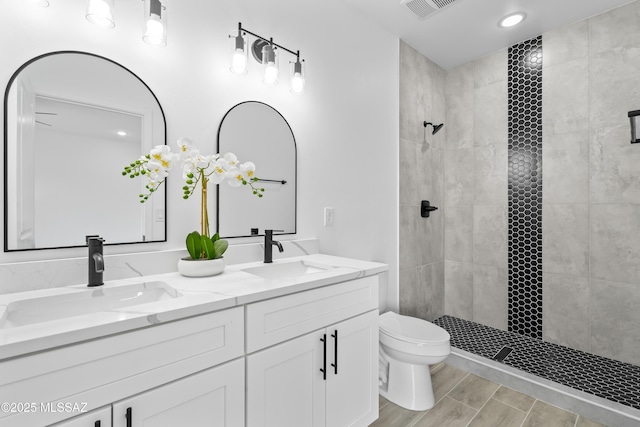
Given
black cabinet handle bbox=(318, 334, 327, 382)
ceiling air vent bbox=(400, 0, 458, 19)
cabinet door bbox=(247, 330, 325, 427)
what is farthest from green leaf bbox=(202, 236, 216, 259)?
ceiling air vent bbox=(400, 0, 458, 19)

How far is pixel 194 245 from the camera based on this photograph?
1285 millimetres

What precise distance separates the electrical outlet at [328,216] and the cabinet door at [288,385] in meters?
0.83

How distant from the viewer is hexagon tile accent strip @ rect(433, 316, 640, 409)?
179 cm

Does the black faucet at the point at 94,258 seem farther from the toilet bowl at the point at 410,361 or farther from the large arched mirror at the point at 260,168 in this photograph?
the toilet bowl at the point at 410,361

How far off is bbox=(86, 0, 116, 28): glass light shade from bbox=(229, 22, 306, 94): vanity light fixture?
1.65 feet

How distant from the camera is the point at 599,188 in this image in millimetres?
2180

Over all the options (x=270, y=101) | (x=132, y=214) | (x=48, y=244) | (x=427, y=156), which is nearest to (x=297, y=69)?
(x=270, y=101)

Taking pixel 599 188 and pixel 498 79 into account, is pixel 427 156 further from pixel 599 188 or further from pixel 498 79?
pixel 599 188

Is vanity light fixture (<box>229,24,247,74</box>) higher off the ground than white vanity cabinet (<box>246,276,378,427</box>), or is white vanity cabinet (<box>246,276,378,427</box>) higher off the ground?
vanity light fixture (<box>229,24,247,74</box>)

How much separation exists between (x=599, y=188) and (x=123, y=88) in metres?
2.97

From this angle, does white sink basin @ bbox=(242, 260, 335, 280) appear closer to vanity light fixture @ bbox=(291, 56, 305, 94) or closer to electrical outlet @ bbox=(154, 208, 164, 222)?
electrical outlet @ bbox=(154, 208, 164, 222)

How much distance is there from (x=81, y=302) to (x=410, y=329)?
5.68ft

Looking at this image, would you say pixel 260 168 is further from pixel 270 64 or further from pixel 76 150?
pixel 76 150

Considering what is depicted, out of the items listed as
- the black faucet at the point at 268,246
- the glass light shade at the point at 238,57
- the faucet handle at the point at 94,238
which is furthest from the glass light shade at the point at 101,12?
the black faucet at the point at 268,246
